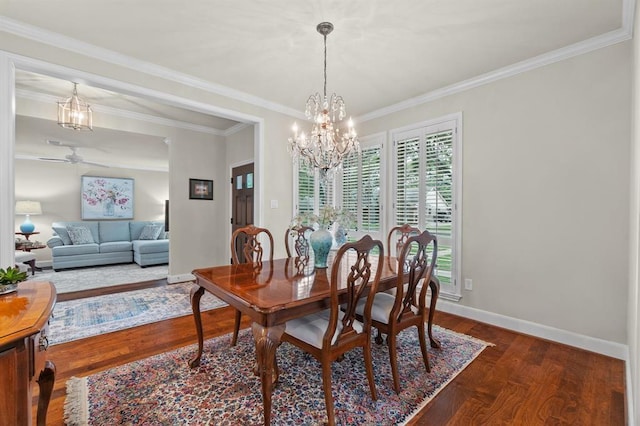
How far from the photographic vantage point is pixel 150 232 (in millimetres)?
7160

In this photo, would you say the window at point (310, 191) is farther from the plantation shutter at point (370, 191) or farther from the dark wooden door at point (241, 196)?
the dark wooden door at point (241, 196)

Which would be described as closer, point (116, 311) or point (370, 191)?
point (116, 311)

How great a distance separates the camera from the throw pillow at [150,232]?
7.12 meters

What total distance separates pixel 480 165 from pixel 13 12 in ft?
13.9

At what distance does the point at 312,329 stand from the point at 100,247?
653cm

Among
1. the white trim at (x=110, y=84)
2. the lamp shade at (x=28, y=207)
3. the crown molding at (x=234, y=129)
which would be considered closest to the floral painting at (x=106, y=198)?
the lamp shade at (x=28, y=207)

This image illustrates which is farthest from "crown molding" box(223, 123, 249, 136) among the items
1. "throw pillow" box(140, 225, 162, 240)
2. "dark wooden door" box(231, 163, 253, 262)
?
"throw pillow" box(140, 225, 162, 240)

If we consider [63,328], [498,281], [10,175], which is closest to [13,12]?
[10,175]

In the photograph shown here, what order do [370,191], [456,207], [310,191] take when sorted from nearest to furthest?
[456,207], [370,191], [310,191]

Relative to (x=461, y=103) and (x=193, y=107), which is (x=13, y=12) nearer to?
(x=193, y=107)

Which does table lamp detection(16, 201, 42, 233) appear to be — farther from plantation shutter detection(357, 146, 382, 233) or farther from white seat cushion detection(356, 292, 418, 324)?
white seat cushion detection(356, 292, 418, 324)

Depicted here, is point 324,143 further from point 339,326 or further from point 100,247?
point 100,247

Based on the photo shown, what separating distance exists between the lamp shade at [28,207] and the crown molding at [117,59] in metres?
5.40

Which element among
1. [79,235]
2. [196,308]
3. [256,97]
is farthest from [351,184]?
[79,235]
